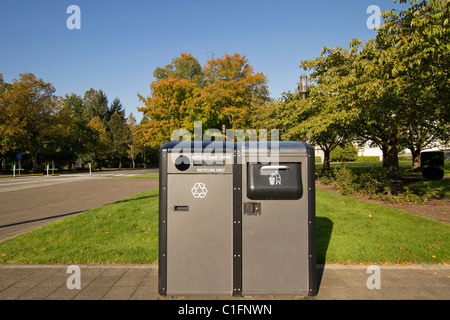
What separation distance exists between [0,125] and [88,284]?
3613cm

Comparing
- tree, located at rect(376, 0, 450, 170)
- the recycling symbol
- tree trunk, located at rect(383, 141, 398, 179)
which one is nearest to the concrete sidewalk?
the recycling symbol

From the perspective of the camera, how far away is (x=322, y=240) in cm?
513

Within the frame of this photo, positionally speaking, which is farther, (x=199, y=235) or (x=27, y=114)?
(x=27, y=114)

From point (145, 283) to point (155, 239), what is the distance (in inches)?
72.9

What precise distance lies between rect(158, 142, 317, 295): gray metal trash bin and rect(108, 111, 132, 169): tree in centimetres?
5497

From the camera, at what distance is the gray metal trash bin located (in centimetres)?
295

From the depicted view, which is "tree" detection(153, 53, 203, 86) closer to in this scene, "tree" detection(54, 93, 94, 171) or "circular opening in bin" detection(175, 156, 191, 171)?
"tree" detection(54, 93, 94, 171)

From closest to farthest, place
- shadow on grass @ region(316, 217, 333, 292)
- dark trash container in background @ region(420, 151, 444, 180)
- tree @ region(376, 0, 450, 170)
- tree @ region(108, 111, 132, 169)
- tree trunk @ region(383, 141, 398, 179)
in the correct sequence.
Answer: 1. shadow on grass @ region(316, 217, 333, 292)
2. tree @ region(376, 0, 450, 170)
3. tree trunk @ region(383, 141, 398, 179)
4. dark trash container in background @ region(420, 151, 444, 180)
5. tree @ region(108, 111, 132, 169)

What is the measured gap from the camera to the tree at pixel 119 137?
54188 mm

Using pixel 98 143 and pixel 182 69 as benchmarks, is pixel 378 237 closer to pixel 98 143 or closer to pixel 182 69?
pixel 182 69

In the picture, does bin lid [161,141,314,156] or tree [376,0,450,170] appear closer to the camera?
bin lid [161,141,314,156]

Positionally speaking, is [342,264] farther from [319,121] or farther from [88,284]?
[319,121]

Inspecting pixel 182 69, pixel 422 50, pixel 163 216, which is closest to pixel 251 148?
pixel 163 216

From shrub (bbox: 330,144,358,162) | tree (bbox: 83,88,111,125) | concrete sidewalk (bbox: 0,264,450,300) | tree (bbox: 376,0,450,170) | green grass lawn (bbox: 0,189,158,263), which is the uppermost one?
tree (bbox: 83,88,111,125)
